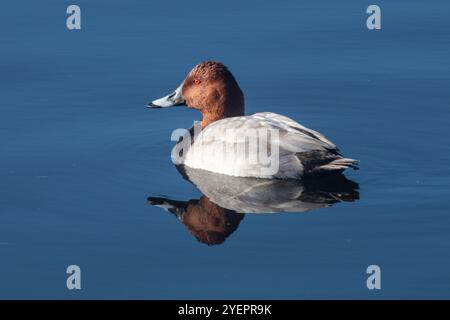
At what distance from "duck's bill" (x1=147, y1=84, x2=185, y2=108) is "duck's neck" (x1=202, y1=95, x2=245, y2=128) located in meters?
0.39

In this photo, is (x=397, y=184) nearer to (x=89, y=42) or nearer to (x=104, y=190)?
(x=104, y=190)

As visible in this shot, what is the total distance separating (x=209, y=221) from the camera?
10.3 meters

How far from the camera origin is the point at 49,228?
10.0 metres

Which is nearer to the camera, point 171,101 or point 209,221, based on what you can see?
point 209,221

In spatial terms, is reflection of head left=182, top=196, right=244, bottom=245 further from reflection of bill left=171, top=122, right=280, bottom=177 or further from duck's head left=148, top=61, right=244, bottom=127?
duck's head left=148, top=61, right=244, bottom=127

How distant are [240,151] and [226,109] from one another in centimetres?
105

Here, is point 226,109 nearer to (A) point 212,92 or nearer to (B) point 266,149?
(A) point 212,92

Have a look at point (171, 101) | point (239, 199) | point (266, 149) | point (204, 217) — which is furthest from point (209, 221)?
point (171, 101)

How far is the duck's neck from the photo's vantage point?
12195mm

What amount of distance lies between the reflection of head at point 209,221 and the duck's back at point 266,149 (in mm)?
803

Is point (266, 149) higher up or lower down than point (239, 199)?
higher up

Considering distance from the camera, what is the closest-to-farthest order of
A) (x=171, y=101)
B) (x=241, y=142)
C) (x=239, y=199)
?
(x=239, y=199) → (x=241, y=142) → (x=171, y=101)

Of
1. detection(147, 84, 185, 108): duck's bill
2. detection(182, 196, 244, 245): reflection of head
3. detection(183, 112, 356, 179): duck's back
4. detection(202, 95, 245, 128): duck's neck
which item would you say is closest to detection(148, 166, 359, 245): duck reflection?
detection(182, 196, 244, 245): reflection of head

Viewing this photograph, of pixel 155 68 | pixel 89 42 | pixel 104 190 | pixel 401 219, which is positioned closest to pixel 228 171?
pixel 104 190
